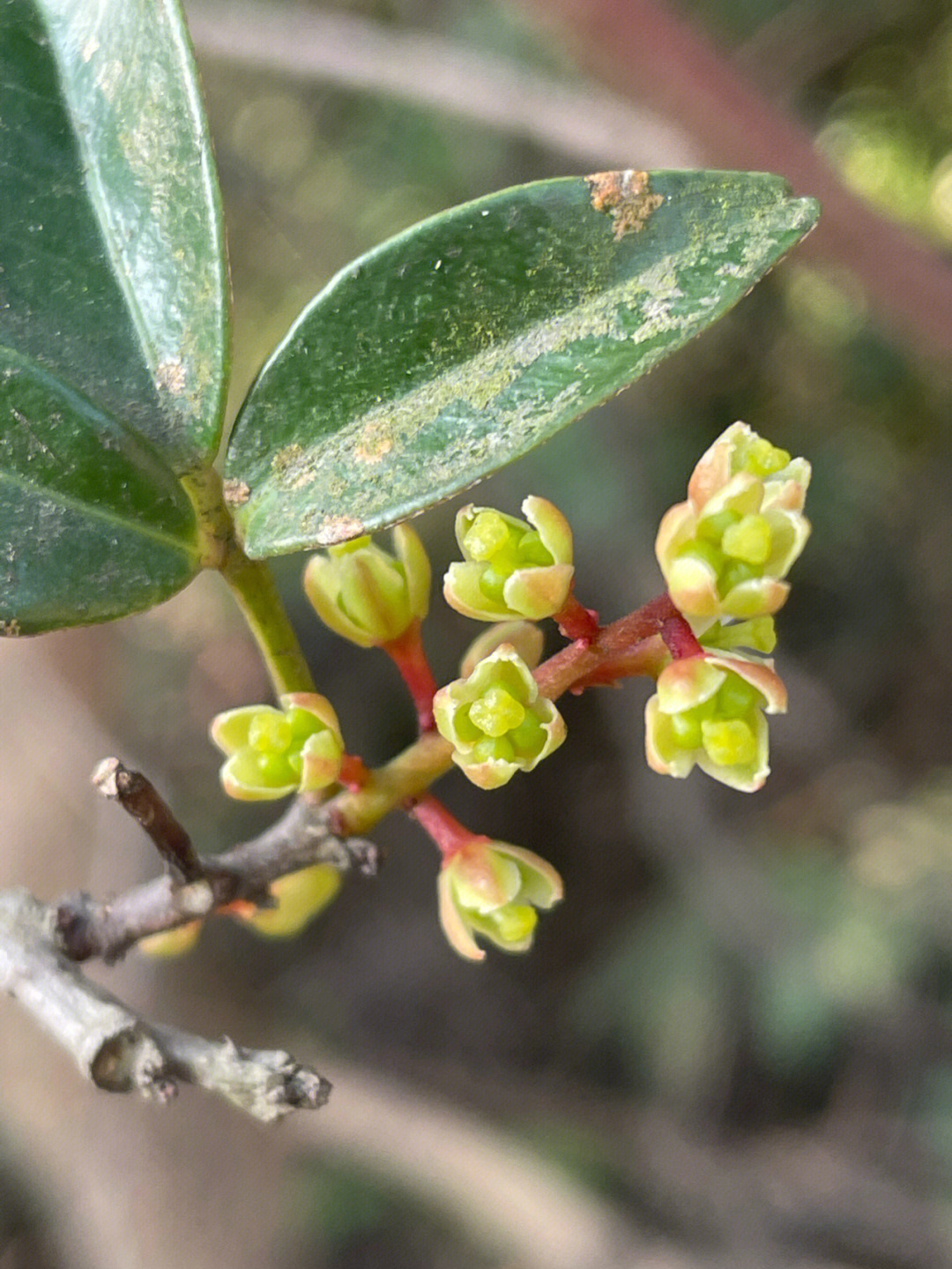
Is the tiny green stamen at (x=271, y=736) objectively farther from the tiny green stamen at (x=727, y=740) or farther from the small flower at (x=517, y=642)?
the tiny green stamen at (x=727, y=740)

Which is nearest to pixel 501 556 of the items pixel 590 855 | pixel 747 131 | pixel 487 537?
pixel 487 537

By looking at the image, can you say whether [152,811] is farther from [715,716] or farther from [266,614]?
[715,716]

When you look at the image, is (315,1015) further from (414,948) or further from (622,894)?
(622,894)

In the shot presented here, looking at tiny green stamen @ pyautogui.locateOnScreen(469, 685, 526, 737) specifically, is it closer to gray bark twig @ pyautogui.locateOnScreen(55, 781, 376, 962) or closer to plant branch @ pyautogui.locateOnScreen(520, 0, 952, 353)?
gray bark twig @ pyautogui.locateOnScreen(55, 781, 376, 962)

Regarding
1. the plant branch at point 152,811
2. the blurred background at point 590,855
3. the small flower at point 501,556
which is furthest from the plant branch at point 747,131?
the plant branch at point 152,811

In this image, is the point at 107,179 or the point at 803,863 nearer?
the point at 107,179

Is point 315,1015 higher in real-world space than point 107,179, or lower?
lower

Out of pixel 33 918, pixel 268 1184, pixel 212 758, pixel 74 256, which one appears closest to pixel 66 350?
pixel 74 256
